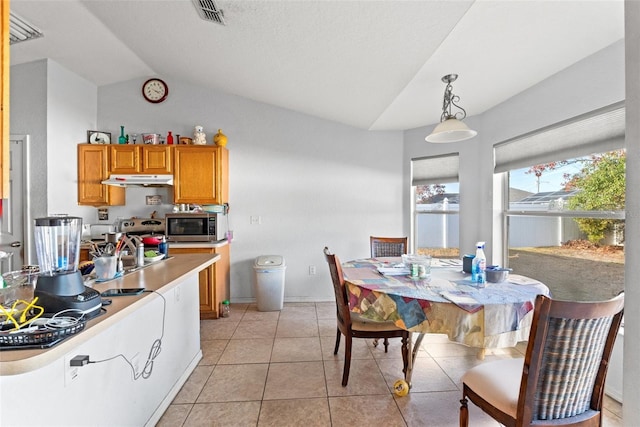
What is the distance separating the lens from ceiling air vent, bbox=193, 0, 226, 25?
2186mm

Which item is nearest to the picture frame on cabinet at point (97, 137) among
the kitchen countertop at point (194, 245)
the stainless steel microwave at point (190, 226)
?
the stainless steel microwave at point (190, 226)

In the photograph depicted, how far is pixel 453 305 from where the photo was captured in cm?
154

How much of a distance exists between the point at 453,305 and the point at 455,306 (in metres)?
0.01

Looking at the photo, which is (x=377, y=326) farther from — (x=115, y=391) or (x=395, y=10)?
(x=395, y=10)

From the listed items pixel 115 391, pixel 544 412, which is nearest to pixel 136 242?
pixel 115 391

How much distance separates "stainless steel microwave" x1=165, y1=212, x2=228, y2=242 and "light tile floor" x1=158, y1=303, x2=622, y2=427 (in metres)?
1.06

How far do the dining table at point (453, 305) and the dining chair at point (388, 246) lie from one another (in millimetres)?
1207

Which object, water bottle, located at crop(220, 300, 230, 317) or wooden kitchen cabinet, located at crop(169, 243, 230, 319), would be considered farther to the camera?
water bottle, located at crop(220, 300, 230, 317)

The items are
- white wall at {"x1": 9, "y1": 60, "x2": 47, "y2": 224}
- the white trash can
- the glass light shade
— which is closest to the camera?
the glass light shade

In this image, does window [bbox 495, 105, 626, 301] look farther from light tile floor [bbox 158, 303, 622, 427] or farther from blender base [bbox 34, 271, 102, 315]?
blender base [bbox 34, 271, 102, 315]

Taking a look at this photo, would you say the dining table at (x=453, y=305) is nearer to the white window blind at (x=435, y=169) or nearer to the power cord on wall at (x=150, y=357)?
the power cord on wall at (x=150, y=357)

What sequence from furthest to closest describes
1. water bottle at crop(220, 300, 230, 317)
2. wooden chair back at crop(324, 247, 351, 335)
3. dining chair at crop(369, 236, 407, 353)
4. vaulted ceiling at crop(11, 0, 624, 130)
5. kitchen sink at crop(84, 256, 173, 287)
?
water bottle at crop(220, 300, 230, 317) → dining chair at crop(369, 236, 407, 353) → wooden chair back at crop(324, 247, 351, 335) → vaulted ceiling at crop(11, 0, 624, 130) → kitchen sink at crop(84, 256, 173, 287)

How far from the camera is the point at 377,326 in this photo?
6.79 ft

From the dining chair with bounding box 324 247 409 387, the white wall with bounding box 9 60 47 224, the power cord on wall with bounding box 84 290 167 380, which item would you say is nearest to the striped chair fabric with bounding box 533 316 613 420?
the dining chair with bounding box 324 247 409 387
